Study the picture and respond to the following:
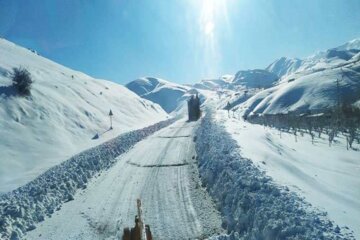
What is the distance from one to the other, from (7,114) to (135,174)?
1836 centimetres

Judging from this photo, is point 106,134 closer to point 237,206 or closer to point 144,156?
point 144,156

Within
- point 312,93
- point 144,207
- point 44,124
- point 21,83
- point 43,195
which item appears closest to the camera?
point 144,207

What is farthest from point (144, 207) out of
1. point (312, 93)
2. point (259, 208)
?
point (312, 93)

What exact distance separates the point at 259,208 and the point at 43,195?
9318 mm

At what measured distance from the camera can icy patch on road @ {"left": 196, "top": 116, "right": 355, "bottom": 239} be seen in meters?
8.04

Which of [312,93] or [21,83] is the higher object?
[312,93]

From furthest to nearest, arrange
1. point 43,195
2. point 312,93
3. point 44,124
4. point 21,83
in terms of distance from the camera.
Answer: point 312,93 → point 21,83 → point 44,124 → point 43,195

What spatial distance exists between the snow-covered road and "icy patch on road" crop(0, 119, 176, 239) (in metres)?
0.39

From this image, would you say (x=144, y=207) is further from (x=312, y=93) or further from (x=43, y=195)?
(x=312, y=93)

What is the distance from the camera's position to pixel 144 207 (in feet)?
45.8

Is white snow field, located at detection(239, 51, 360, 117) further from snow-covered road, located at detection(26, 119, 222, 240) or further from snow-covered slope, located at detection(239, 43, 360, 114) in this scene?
snow-covered road, located at detection(26, 119, 222, 240)

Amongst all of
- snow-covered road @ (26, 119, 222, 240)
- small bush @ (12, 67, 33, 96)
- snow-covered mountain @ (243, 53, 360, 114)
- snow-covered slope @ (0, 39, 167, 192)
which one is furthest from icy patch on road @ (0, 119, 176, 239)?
snow-covered mountain @ (243, 53, 360, 114)

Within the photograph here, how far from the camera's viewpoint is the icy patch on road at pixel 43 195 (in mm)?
12398

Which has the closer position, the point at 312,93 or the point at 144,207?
the point at 144,207
